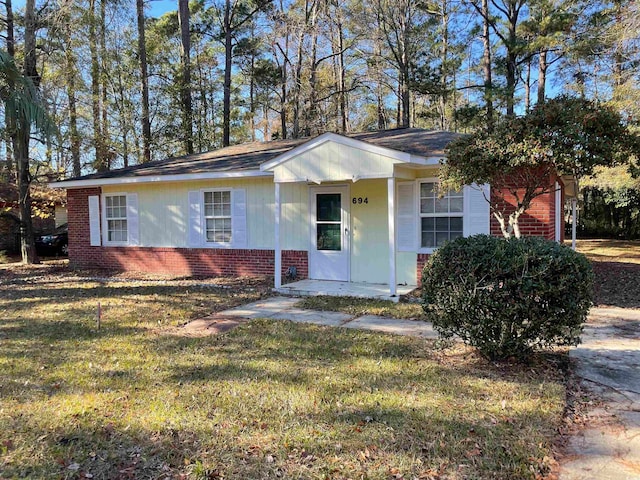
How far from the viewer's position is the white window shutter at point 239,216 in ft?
34.0

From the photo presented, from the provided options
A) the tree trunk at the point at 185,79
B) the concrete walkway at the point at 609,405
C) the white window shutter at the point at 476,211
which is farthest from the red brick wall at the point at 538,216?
the tree trunk at the point at 185,79

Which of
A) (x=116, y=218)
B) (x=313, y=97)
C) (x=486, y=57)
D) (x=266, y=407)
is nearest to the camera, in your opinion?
(x=266, y=407)

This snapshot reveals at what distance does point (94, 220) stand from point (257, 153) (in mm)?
4688

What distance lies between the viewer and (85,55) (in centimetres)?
1809

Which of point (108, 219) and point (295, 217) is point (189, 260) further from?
point (295, 217)

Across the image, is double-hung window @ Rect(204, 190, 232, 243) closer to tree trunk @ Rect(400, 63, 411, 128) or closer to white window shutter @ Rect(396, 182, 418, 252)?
white window shutter @ Rect(396, 182, 418, 252)

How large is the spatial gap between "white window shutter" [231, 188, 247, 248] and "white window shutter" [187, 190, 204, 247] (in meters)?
0.94

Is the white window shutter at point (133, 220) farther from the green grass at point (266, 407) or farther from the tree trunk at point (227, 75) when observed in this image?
the tree trunk at point (227, 75)

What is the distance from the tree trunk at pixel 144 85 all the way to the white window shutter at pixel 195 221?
1014 centimetres

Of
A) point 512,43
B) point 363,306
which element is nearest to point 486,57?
point 512,43

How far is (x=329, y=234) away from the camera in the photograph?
963cm

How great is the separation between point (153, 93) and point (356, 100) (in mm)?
10200

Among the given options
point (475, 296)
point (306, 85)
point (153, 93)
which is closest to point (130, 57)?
point (153, 93)

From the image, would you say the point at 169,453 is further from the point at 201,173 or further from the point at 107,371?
the point at 201,173
